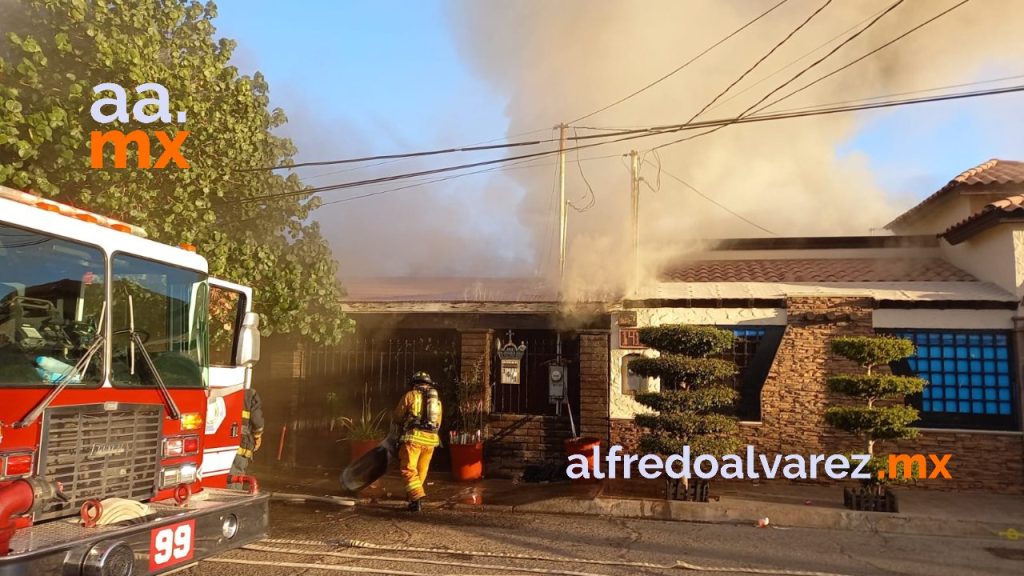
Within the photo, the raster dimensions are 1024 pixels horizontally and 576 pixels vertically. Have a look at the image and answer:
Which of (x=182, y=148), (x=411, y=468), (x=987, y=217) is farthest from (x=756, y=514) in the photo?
(x=182, y=148)

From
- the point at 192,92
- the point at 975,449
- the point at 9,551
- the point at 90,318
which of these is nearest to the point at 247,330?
the point at 90,318

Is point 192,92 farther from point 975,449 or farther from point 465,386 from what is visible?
point 975,449

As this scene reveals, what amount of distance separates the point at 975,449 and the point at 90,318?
34.2ft

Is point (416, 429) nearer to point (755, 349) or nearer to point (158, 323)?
point (158, 323)

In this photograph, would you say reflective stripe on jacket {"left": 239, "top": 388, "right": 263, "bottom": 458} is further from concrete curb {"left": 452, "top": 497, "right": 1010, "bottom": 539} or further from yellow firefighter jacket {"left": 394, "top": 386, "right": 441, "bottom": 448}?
concrete curb {"left": 452, "top": 497, "right": 1010, "bottom": 539}

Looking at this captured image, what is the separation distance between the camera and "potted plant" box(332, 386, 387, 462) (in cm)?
1083

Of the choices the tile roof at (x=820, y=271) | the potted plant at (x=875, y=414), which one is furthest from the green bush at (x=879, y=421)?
the tile roof at (x=820, y=271)

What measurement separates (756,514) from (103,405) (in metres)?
6.64

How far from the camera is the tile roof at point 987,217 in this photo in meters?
9.81

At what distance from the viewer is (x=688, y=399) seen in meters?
8.48

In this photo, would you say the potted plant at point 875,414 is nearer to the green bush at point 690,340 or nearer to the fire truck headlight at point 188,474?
the green bush at point 690,340

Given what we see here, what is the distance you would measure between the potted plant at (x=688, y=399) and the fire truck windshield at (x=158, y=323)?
17.6 feet

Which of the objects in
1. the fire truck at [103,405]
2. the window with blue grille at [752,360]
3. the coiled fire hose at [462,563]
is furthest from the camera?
the window with blue grille at [752,360]

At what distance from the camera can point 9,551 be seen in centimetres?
315
